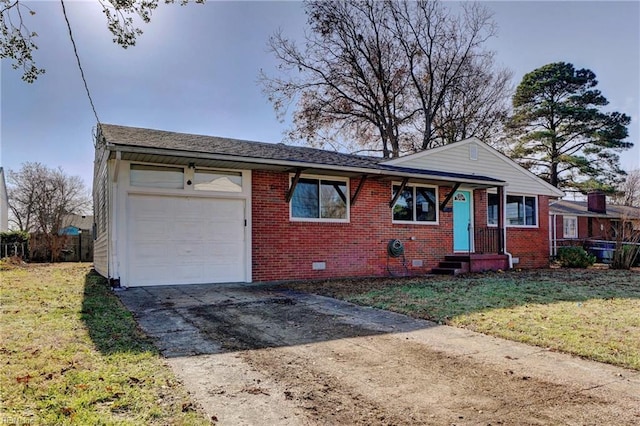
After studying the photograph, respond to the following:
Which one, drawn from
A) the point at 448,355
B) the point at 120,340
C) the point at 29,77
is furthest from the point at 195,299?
the point at 448,355

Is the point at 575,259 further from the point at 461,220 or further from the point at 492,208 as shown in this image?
the point at 461,220

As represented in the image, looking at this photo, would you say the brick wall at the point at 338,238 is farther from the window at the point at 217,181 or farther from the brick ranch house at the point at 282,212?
the window at the point at 217,181

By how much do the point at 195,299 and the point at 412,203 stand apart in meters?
7.75

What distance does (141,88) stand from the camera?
35.1 ft

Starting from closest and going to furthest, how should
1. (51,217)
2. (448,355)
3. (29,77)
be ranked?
(448,355), (29,77), (51,217)

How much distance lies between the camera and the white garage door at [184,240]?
29.0ft

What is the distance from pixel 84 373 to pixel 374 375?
2.42 m

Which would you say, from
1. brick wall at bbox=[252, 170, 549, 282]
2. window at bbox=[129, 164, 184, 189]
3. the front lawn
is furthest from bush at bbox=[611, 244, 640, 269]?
window at bbox=[129, 164, 184, 189]

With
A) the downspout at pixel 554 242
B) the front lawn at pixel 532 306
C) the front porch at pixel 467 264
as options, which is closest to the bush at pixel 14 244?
the front lawn at pixel 532 306

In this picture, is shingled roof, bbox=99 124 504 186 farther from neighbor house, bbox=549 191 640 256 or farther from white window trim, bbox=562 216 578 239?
white window trim, bbox=562 216 578 239

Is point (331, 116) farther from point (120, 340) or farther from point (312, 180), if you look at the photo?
point (120, 340)

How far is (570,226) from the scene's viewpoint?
28281mm

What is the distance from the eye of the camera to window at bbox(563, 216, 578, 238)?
27844 millimetres

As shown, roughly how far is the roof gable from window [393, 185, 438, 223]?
3.16 ft
